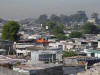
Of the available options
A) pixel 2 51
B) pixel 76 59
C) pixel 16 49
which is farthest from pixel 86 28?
pixel 76 59

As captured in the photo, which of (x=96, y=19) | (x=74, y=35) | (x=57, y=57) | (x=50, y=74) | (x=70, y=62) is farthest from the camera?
(x=96, y=19)

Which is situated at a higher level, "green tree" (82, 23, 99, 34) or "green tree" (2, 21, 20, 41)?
"green tree" (2, 21, 20, 41)

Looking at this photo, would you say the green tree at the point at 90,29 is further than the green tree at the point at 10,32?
Yes

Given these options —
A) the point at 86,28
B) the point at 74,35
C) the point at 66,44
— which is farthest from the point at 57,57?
the point at 86,28

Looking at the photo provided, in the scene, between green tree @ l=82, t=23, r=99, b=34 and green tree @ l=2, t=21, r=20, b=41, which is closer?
green tree @ l=2, t=21, r=20, b=41

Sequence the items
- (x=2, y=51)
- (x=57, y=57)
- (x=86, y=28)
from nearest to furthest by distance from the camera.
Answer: (x=57, y=57), (x=2, y=51), (x=86, y=28)

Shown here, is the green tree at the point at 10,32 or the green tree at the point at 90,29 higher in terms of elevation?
the green tree at the point at 10,32

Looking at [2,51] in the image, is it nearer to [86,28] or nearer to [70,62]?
[70,62]

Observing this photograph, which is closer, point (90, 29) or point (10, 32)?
point (10, 32)

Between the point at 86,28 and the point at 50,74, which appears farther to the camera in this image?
the point at 86,28

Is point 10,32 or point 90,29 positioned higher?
point 10,32
